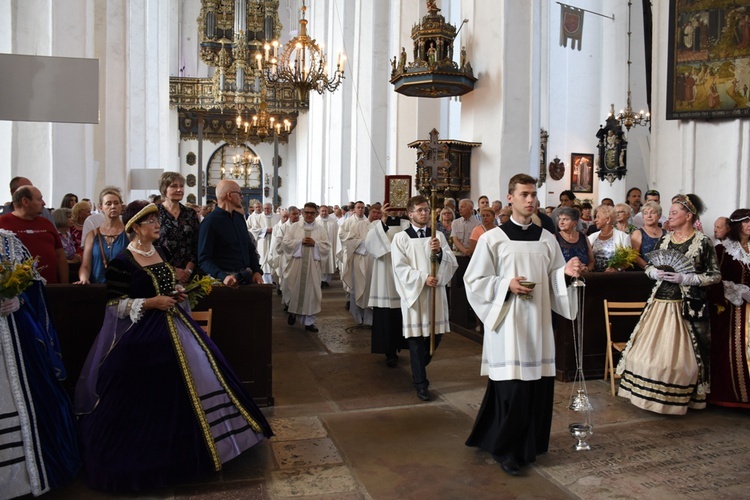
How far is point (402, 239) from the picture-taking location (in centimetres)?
644

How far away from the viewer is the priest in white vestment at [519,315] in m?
4.34

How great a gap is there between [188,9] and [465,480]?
3366 centimetres

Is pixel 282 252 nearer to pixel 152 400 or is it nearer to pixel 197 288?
pixel 197 288

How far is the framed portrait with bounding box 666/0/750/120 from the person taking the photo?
8359 mm

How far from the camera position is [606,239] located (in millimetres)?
7180

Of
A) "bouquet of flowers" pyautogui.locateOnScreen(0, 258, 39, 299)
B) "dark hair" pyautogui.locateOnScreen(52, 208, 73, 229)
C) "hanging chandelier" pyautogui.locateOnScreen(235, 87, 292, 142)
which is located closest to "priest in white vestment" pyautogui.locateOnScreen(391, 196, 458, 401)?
"bouquet of flowers" pyautogui.locateOnScreen(0, 258, 39, 299)

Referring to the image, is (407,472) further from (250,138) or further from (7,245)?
(250,138)

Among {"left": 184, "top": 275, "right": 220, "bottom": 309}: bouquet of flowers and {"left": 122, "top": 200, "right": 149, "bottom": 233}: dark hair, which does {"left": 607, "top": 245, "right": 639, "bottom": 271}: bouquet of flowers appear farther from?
{"left": 122, "top": 200, "right": 149, "bottom": 233}: dark hair

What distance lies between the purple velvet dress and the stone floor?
20 centimetres

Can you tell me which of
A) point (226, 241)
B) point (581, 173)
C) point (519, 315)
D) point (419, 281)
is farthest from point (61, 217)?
point (581, 173)

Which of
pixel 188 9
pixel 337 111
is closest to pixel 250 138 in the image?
pixel 188 9

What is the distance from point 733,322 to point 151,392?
4812 mm

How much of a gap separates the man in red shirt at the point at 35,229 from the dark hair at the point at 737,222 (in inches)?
225

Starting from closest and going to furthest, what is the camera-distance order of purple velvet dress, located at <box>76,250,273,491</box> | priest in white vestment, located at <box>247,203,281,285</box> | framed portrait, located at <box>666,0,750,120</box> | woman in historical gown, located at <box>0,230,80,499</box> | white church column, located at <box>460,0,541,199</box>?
1. woman in historical gown, located at <box>0,230,80,499</box>
2. purple velvet dress, located at <box>76,250,273,491</box>
3. framed portrait, located at <box>666,0,750,120</box>
4. white church column, located at <box>460,0,541,199</box>
5. priest in white vestment, located at <box>247,203,281,285</box>
